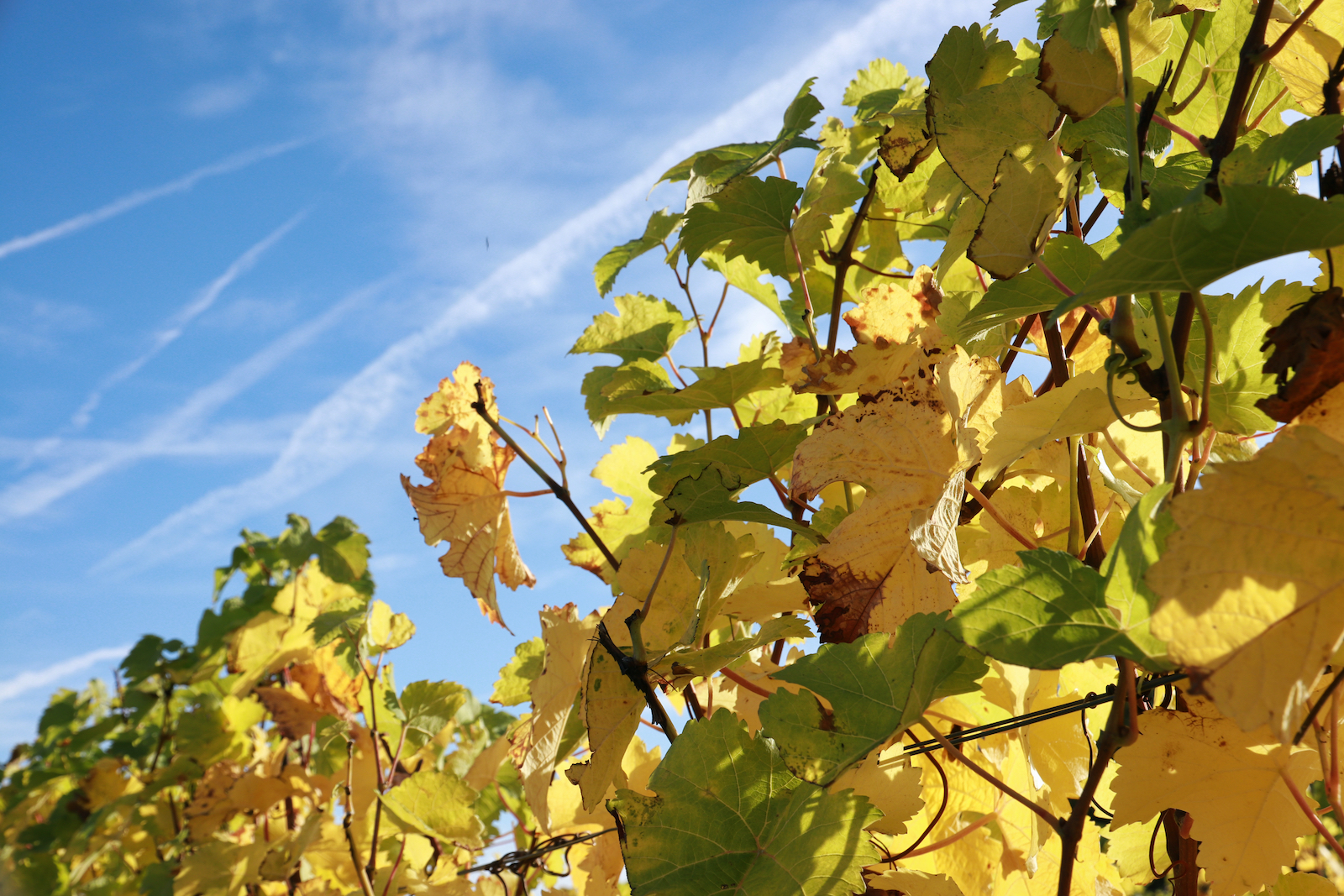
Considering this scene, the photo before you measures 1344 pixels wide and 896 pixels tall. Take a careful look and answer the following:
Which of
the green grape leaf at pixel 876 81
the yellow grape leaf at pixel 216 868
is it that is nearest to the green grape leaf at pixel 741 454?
the green grape leaf at pixel 876 81

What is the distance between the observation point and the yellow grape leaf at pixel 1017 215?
0.58 meters

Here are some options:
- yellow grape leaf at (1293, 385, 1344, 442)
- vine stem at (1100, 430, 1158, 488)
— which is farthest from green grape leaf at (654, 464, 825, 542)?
yellow grape leaf at (1293, 385, 1344, 442)

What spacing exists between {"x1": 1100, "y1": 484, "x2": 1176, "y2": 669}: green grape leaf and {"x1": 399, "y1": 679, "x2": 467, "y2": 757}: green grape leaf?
134 centimetres

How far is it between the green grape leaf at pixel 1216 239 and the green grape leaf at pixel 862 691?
24 centimetres

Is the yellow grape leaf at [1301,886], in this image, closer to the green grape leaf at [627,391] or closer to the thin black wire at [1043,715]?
the thin black wire at [1043,715]

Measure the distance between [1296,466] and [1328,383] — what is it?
0.53 ft

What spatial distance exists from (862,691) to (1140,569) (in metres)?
0.21

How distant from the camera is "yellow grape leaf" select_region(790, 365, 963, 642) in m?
0.64

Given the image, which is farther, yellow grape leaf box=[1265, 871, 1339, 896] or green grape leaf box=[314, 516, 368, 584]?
green grape leaf box=[314, 516, 368, 584]

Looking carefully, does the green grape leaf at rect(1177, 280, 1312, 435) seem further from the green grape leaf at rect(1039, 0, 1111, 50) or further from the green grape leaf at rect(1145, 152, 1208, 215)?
the green grape leaf at rect(1039, 0, 1111, 50)

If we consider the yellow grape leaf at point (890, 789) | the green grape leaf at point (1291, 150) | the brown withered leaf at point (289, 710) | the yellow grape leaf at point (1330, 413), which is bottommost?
the yellow grape leaf at point (890, 789)

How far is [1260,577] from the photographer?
0.38 metres

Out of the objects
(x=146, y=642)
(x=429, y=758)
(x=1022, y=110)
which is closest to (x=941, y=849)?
(x=1022, y=110)

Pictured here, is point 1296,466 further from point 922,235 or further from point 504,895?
point 504,895
